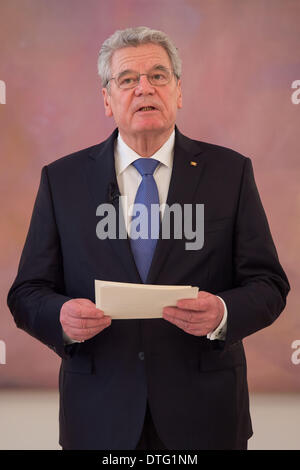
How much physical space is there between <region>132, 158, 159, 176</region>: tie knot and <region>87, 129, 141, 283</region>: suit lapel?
0.10 metres

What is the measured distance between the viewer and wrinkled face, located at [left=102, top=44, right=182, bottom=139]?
230 centimetres

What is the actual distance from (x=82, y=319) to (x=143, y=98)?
2.86 ft

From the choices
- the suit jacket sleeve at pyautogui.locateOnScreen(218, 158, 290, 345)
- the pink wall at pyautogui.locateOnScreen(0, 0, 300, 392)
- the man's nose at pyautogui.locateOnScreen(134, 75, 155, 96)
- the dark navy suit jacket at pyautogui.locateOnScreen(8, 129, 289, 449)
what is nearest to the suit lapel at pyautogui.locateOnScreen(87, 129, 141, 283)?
the dark navy suit jacket at pyautogui.locateOnScreen(8, 129, 289, 449)

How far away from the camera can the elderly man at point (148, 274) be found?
7.07ft

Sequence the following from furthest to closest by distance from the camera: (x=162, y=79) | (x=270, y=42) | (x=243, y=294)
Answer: (x=270, y=42) → (x=162, y=79) → (x=243, y=294)

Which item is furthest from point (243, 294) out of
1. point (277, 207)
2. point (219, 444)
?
point (277, 207)

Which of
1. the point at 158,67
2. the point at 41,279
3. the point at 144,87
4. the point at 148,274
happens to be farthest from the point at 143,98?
the point at 41,279

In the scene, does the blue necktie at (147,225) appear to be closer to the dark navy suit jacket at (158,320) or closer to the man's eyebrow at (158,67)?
the dark navy suit jacket at (158,320)

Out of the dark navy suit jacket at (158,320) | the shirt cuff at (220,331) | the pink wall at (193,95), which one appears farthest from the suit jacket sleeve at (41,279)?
the pink wall at (193,95)

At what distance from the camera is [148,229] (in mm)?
2262

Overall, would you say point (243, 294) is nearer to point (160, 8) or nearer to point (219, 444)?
point (219, 444)

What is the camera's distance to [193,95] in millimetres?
4805

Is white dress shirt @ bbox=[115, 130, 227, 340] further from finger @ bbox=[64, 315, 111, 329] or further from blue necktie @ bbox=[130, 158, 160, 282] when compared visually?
finger @ bbox=[64, 315, 111, 329]
